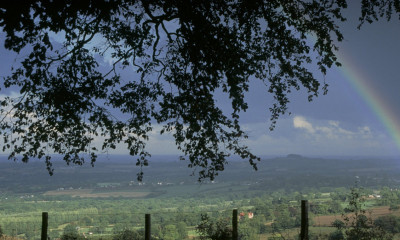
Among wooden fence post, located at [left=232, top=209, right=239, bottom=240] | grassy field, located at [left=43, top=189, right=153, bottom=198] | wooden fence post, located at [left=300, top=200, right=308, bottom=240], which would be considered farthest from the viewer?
grassy field, located at [left=43, top=189, right=153, bottom=198]

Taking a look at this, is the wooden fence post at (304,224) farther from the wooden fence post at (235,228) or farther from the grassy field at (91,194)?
the grassy field at (91,194)

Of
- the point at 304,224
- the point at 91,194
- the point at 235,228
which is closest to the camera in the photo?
the point at 235,228

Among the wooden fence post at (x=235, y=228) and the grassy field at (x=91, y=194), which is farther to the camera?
the grassy field at (x=91, y=194)

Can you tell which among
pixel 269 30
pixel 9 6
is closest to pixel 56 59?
pixel 9 6

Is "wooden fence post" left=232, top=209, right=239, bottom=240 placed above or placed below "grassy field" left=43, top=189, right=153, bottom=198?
above

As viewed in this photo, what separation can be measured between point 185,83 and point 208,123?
1.24 metres

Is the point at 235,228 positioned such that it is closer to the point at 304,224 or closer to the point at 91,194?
the point at 304,224

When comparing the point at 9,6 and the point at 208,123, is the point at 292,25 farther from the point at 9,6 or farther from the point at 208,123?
the point at 9,6

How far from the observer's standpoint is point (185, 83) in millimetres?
10703

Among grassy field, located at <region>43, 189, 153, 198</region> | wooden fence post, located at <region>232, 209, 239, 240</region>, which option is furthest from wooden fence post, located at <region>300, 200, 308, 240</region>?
grassy field, located at <region>43, 189, 153, 198</region>

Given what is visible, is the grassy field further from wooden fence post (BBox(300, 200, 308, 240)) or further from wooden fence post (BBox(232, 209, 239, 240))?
wooden fence post (BBox(300, 200, 308, 240))

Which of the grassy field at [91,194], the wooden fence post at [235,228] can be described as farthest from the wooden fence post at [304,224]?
the grassy field at [91,194]

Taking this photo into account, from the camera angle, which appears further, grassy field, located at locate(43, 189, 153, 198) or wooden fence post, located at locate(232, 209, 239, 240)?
grassy field, located at locate(43, 189, 153, 198)

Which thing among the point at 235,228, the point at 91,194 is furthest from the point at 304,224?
the point at 91,194
